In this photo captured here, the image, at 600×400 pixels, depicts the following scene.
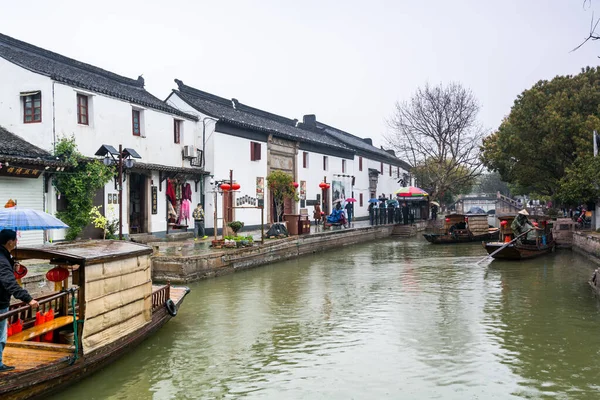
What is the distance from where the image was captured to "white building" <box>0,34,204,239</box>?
1591cm

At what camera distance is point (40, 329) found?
22.8 ft

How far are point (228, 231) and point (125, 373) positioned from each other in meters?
12.7

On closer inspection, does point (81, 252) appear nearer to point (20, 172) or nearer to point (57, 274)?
point (57, 274)

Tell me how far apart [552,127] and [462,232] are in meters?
6.51

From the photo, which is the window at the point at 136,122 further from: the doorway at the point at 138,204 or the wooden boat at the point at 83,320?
the wooden boat at the point at 83,320

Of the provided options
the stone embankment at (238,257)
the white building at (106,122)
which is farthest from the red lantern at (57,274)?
the white building at (106,122)

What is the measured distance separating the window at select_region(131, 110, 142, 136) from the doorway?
1.50 meters

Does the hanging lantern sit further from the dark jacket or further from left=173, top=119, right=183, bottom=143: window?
left=173, top=119, right=183, bottom=143: window

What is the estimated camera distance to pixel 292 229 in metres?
22.5

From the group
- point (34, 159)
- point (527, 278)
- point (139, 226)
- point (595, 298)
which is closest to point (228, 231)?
point (139, 226)

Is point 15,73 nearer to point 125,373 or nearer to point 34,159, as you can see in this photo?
point 34,159

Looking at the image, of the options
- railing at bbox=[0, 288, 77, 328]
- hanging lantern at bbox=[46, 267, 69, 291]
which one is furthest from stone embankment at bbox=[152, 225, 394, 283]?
hanging lantern at bbox=[46, 267, 69, 291]

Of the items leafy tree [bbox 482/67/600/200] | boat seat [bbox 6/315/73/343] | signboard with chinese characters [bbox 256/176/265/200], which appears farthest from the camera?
signboard with chinese characters [bbox 256/176/265/200]

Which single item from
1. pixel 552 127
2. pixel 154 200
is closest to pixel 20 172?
pixel 154 200
